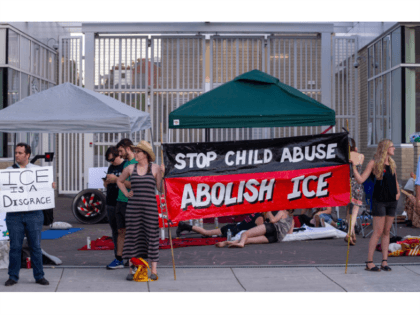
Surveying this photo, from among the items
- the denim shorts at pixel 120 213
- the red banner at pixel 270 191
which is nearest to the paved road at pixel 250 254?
the denim shorts at pixel 120 213

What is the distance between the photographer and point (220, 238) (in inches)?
427

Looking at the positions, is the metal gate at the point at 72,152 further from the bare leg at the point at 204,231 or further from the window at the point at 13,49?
the bare leg at the point at 204,231

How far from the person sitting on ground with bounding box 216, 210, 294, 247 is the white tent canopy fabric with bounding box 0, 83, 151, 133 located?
2.82 m

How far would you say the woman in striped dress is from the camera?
743 cm

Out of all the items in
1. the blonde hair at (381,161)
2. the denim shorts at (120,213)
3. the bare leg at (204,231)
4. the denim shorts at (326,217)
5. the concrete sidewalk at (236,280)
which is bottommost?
the concrete sidewalk at (236,280)

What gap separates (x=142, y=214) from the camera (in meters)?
7.46

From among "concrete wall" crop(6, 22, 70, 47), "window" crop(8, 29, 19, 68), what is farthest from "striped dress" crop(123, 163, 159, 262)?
"concrete wall" crop(6, 22, 70, 47)

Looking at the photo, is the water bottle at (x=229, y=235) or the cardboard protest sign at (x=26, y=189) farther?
the water bottle at (x=229, y=235)

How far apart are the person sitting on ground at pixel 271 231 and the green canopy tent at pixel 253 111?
5.99 ft

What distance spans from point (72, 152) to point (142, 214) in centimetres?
1361

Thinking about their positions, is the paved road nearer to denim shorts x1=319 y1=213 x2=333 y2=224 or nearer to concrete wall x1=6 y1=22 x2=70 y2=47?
denim shorts x1=319 y1=213 x2=333 y2=224

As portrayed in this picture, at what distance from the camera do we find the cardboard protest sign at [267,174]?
26.0ft

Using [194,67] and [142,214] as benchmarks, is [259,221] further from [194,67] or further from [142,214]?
[194,67]

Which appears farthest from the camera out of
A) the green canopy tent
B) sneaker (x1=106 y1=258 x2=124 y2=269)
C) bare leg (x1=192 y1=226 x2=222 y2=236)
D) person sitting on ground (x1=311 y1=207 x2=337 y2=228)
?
person sitting on ground (x1=311 y1=207 x2=337 y2=228)
